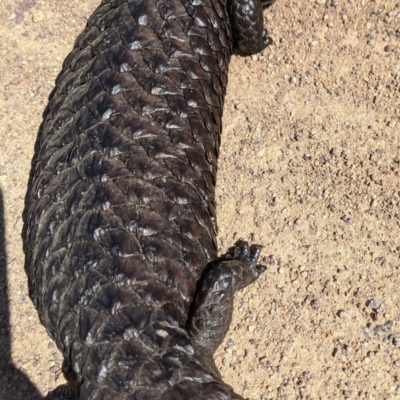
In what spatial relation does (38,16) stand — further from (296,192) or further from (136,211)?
(296,192)

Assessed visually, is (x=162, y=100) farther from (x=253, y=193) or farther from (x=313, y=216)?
(x=313, y=216)

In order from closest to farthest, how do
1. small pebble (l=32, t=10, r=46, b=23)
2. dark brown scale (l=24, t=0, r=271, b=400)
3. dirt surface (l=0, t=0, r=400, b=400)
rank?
dark brown scale (l=24, t=0, r=271, b=400) < dirt surface (l=0, t=0, r=400, b=400) < small pebble (l=32, t=10, r=46, b=23)

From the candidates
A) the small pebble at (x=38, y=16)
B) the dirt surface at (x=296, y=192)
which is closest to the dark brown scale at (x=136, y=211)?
the dirt surface at (x=296, y=192)

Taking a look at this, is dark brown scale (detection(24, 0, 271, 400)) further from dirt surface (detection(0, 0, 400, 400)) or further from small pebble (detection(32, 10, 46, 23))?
small pebble (detection(32, 10, 46, 23))

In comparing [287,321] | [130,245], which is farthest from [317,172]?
[130,245]

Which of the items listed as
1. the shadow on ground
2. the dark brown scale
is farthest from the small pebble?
the shadow on ground

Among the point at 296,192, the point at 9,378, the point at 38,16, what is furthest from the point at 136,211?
the point at 38,16
